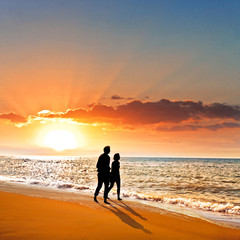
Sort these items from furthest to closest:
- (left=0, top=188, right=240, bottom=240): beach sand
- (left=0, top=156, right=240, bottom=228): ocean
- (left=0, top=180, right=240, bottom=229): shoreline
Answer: (left=0, top=156, right=240, bottom=228): ocean < (left=0, top=180, right=240, bottom=229): shoreline < (left=0, top=188, right=240, bottom=240): beach sand

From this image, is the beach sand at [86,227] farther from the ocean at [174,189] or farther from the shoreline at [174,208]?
the ocean at [174,189]

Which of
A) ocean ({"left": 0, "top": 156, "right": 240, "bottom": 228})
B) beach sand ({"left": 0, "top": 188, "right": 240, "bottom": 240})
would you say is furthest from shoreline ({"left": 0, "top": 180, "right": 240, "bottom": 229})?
beach sand ({"left": 0, "top": 188, "right": 240, "bottom": 240})

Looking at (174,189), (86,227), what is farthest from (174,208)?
(174,189)

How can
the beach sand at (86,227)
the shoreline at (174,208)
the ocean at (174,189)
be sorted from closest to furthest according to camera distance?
the beach sand at (86,227) < the shoreline at (174,208) < the ocean at (174,189)

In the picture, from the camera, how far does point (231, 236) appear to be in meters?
6.49

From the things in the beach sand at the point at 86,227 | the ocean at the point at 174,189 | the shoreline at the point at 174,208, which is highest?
the beach sand at the point at 86,227

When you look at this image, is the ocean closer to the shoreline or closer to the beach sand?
the shoreline

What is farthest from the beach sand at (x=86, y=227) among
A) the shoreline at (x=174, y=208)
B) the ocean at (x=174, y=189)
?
the ocean at (x=174, y=189)

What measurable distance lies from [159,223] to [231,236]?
6.39ft

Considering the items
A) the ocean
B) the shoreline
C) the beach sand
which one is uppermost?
the beach sand

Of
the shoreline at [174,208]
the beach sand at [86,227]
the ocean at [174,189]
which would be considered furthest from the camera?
the ocean at [174,189]

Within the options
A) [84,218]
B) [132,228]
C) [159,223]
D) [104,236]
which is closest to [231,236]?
[159,223]

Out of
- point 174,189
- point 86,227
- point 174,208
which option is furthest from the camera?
point 174,189

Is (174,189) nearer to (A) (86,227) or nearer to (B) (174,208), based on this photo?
(B) (174,208)
